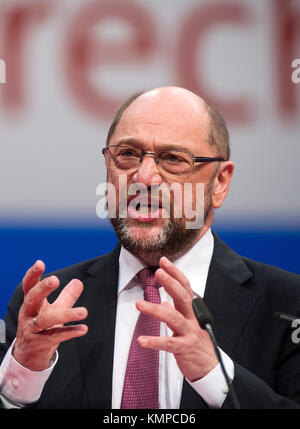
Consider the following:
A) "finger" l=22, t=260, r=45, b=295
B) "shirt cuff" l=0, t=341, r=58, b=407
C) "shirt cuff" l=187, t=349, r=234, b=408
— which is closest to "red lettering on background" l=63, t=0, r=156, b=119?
"finger" l=22, t=260, r=45, b=295

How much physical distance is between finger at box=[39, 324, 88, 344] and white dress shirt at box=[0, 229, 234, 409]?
0.14 metres

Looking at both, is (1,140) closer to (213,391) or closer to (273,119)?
(273,119)

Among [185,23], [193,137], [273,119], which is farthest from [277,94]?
[193,137]

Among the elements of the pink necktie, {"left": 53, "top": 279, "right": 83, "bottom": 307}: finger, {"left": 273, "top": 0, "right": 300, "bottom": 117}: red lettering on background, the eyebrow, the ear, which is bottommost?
the pink necktie

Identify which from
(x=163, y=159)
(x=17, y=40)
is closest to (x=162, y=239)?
(x=163, y=159)

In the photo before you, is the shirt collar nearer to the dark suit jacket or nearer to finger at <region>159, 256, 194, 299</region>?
A: the dark suit jacket

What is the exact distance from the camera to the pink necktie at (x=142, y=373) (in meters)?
1.58

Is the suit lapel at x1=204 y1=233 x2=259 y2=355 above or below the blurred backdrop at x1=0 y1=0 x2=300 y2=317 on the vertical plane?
below

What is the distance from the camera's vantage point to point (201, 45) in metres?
2.34

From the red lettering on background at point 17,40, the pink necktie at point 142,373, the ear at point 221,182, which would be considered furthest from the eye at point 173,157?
the red lettering on background at point 17,40

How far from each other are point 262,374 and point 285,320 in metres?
0.35

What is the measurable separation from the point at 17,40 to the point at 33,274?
51.2 inches

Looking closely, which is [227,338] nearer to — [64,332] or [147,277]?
[147,277]

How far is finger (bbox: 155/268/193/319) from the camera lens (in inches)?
51.9
